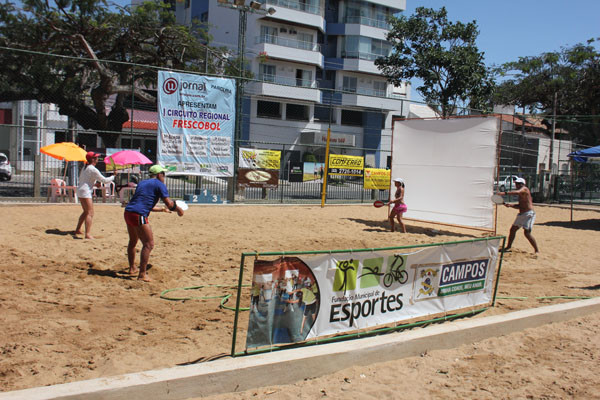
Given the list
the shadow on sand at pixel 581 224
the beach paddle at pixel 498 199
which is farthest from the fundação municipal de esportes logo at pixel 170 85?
the shadow on sand at pixel 581 224

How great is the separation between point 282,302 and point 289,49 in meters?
43.9

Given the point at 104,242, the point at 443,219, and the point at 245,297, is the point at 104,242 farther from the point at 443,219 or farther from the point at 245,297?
the point at 443,219

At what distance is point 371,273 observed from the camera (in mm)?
5574

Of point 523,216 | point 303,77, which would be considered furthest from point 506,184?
point 303,77

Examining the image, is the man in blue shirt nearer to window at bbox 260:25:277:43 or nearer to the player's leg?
the player's leg

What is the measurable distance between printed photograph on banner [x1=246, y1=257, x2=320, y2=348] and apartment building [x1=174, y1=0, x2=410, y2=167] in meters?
31.6

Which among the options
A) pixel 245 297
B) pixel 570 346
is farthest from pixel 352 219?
pixel 570 346

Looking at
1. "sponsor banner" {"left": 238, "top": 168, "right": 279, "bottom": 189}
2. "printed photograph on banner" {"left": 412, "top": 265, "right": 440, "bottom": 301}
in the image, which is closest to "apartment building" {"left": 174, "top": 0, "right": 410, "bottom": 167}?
"sponsor banner" {"left": 238, "top": 168, "right": 279, "bottom": 189}

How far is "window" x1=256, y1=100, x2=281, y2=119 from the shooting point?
138 ft

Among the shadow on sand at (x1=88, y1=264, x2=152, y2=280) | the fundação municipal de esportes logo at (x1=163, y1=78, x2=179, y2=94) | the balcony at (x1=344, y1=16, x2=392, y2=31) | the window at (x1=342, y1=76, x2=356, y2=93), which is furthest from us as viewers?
the window at (x1=342, y1=76, x2=356, y2=93)

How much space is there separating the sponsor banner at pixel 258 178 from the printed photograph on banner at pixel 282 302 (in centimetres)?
1379

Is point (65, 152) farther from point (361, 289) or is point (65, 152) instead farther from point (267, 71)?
point (267, 71)

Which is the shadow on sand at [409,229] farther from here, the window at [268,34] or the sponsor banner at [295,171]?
the window at [268,34]

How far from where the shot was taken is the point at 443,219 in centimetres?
1476
